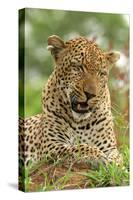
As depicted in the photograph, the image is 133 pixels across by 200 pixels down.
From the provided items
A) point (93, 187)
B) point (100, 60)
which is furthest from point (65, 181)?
point (100, 60)

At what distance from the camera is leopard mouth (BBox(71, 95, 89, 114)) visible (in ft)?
17.6

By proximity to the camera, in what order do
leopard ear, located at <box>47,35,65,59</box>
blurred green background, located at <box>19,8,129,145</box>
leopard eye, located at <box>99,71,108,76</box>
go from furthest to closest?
leopard eye, located at <box>99,71,108,76</box>, leopard ear, located at <box>47,35,65,59</box>, blurred green background, located at <box>19,8,129,145</box>

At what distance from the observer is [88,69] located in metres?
5.40

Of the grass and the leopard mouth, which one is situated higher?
the leopard mouth

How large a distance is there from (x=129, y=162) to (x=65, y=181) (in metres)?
0.64

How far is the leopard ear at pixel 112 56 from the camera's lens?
5.55 m

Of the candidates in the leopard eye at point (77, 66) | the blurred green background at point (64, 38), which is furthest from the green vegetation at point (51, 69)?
the leopard eye at point (77, 66)

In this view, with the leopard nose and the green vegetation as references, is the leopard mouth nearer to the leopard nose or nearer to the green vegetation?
the leopard nose

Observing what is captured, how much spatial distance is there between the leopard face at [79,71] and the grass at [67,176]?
0.43 m

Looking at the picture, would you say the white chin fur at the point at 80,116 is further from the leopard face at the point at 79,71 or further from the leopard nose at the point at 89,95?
the leopard nose at the point at 89,95

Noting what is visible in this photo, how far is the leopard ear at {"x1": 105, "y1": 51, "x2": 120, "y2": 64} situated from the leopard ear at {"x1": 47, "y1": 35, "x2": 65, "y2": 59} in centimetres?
41

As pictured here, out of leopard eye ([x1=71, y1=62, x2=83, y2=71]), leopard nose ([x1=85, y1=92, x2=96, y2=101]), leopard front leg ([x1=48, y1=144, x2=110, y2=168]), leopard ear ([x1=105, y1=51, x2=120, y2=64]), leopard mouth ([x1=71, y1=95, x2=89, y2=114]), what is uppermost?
leopard ear ([x1=105, y1=51, x2=120, y2=64])

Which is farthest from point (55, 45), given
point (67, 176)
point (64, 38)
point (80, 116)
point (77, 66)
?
point (67, 176)

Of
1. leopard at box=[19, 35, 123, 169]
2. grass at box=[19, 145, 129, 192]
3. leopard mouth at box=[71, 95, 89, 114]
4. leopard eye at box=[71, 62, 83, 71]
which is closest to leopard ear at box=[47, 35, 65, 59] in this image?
leopard at box=[19, 35, 123, 169]
